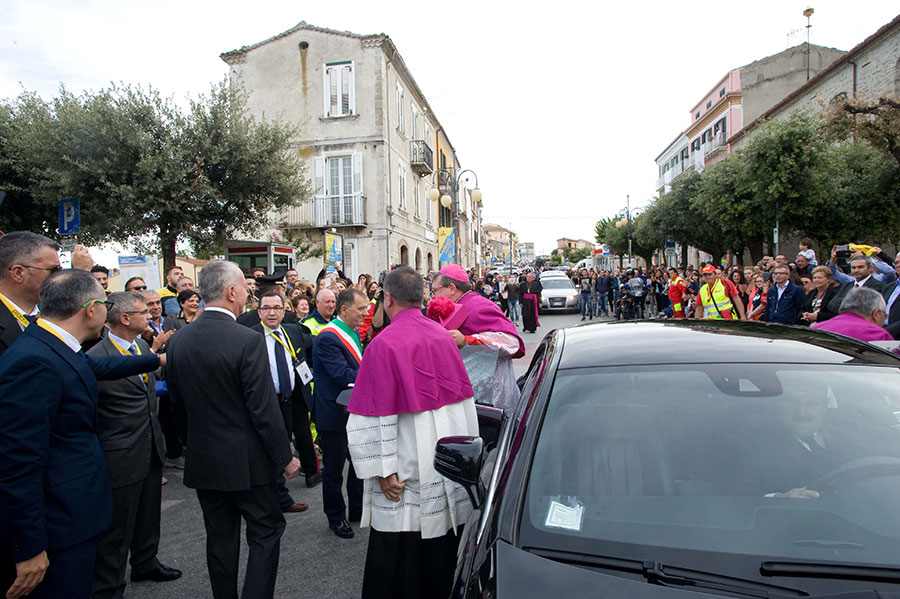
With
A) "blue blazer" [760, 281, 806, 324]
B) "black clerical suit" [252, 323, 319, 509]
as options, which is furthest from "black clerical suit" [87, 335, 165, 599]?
"blue blazer" [760, 281, 806, 324]

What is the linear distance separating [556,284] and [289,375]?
70.6 ft

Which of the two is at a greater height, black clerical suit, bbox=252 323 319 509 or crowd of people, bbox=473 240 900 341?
crowd of people, bbox=473 240 900 341

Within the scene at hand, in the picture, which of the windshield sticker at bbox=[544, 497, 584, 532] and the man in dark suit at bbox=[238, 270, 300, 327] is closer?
the windshield sticker at bbox=[544, 497, 584, 532]

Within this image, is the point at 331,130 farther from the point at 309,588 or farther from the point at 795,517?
the point at 795,517

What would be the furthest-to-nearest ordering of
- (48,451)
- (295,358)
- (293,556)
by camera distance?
(295,358) → (293,556) → (48,451)

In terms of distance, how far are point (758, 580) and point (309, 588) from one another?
283 cm

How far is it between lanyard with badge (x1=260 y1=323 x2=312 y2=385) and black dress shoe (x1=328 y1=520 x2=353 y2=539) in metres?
1.27

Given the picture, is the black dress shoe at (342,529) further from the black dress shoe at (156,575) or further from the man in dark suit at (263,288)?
the man in dark suit at (263,288)

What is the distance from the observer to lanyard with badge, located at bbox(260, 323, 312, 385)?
15.9 ft

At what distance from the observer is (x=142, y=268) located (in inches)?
432

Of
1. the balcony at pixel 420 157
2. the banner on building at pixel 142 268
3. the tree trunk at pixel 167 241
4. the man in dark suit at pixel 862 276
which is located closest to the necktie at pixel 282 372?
the man in dark suit at pixel 862 276

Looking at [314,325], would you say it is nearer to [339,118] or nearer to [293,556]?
[293,556]

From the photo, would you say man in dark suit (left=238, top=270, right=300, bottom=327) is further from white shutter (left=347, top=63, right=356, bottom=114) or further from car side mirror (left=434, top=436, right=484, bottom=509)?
white shutter (left=347, top=63, right=356, bottom=114)

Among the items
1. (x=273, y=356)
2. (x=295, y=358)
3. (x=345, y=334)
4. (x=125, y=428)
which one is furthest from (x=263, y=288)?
(x=125, y=428)
